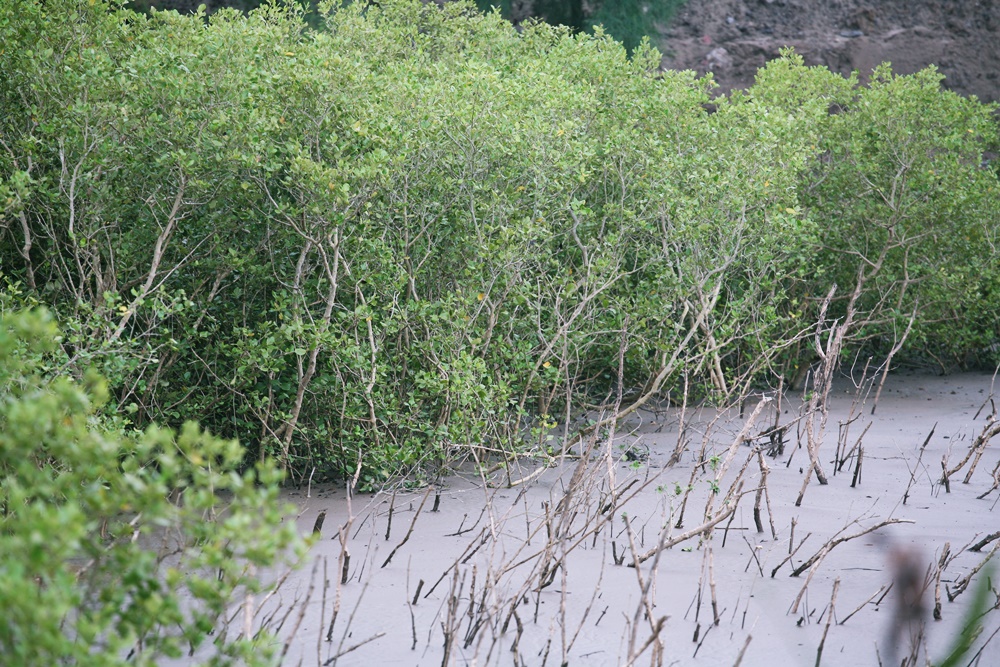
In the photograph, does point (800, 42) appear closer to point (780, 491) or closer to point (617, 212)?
point (617, 212)

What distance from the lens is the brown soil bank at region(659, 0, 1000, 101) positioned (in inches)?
652

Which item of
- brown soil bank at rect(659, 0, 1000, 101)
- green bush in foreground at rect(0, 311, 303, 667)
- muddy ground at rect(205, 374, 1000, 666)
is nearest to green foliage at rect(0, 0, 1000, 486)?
muddy ground at rect(205, 374, 1000, 666)

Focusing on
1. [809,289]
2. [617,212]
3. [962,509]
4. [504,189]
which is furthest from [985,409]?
[504,189]

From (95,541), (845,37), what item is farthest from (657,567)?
(845,37)

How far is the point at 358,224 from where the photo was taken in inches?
227

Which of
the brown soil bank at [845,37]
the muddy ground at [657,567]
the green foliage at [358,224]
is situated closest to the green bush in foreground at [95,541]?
the muddy ground at [657,567]

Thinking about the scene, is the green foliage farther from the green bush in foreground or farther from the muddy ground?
the green bush in foreground

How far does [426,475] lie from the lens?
260 inches

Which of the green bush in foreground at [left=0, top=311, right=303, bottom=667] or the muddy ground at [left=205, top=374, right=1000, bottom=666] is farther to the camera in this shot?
the muddy ground at [left=205, top=374, right=1000, bottom=666]

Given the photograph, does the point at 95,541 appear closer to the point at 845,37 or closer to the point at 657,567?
the point at 657,567

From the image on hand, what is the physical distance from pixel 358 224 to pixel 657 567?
2.48 metres

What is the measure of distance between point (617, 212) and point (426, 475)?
2311mm

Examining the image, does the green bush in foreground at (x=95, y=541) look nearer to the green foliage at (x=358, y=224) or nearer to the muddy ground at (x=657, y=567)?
the muddy ground at (x=657, y=567)

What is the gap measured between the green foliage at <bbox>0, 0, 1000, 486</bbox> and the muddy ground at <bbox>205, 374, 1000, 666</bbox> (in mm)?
549
